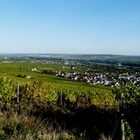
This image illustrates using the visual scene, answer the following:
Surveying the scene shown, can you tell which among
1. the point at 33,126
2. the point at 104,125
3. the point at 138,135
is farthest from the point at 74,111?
the point at 33,126

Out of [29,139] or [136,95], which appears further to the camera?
[136,95]

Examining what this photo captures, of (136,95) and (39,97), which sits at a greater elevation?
(136,95)

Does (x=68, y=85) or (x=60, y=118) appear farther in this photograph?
(x=68, y=85)

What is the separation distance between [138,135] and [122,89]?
9.30ft

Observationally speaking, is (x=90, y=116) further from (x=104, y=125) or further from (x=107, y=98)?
(x=107, y=98)

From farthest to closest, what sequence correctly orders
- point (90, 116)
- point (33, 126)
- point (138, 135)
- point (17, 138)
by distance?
point (90, 116), point (138, 135), point (33, 126), point (17, 138)

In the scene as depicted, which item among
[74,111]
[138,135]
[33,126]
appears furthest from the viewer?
[74,111]

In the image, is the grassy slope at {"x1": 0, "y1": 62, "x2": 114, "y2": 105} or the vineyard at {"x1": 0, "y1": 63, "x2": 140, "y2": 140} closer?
the vineyard at {"x1": 0, "y1": 63, "x2": 140, "y2": 140}

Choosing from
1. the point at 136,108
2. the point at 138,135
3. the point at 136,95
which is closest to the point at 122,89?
the point at 136,95

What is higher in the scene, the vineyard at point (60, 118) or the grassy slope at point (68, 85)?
the vineyard at point (60, 118)

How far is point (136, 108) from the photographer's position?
11625 millimetres

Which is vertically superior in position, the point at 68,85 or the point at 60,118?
the point at 60,118

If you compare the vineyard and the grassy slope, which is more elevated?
the vineyard

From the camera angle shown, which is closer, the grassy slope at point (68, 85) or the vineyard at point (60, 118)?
the vineyard at point (60, 118)
